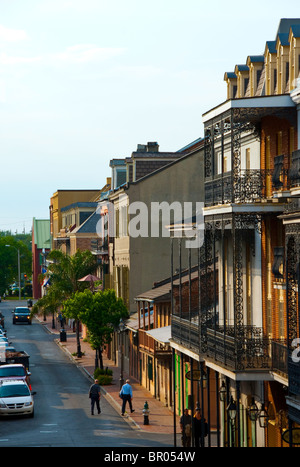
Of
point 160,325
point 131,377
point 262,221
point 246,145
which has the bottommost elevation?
point 131,377

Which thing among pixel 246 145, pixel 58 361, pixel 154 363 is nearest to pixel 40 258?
pixel 58 361

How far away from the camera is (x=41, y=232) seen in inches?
6029

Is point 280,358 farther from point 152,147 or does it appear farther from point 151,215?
point 152,147

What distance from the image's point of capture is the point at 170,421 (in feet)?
135

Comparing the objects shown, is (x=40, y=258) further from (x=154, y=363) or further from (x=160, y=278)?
(x=154, y=363)

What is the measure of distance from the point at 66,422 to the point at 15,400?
117 inches

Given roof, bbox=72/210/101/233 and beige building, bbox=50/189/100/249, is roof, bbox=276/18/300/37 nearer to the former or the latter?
roof, bbox=72/210/101/233

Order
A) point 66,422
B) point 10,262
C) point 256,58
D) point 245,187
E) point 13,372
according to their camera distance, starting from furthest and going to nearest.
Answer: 1. point 10,262
2. point 13,372
3. point 66,422
4. point 256,58
5. point 245,187

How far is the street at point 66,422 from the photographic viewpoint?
3491cm

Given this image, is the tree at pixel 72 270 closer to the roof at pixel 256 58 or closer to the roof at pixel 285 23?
the roof at pixel 256 58

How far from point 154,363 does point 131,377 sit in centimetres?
921

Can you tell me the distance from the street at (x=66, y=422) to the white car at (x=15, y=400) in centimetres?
39

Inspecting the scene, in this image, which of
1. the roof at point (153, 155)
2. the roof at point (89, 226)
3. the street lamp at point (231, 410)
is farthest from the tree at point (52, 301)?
the street lamp at point (231, 410)

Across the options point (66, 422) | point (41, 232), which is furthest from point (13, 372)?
point (41, 232)
